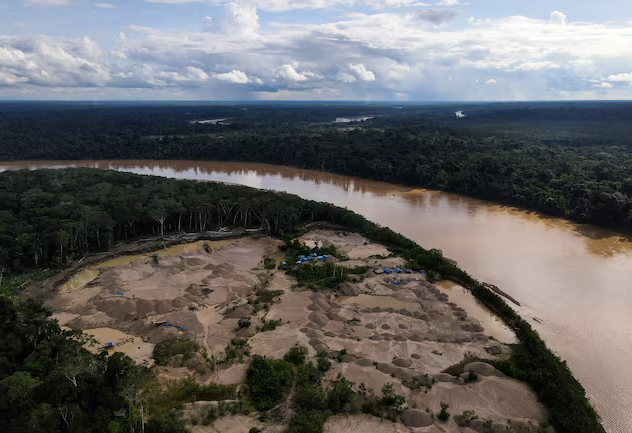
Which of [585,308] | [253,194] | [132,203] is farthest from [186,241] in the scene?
[585,308]


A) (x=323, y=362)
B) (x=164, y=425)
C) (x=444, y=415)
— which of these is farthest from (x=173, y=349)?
(x=444, y=415)

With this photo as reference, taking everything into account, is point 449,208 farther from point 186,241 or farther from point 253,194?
point 186,241

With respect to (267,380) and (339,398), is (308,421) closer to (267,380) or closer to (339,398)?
(339,398)

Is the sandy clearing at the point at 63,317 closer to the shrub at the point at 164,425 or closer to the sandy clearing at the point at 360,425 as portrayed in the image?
the shrub at the point at 164,425

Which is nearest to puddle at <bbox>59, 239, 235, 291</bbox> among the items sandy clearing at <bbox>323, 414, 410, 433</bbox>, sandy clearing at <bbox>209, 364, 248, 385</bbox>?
sandy clearing at <bbox>209, 364, 248, 385</bbox>

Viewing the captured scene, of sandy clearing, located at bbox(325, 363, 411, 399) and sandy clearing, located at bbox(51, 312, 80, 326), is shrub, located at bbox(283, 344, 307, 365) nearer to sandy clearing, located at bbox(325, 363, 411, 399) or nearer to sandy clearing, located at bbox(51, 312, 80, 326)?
sandy clearing, located at bbox(325, 363, 411, 399)

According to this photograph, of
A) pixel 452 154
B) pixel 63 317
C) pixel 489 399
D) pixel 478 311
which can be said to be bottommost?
pixel 63 317
